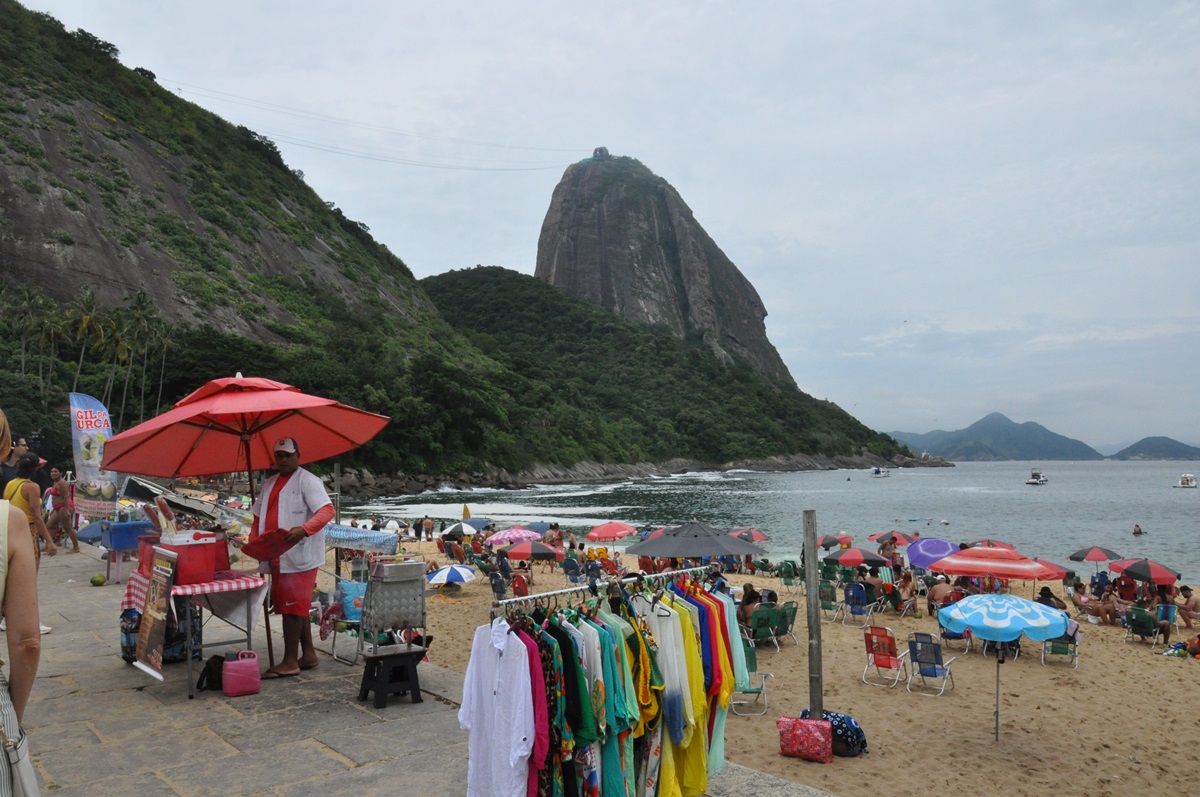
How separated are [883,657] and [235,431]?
7.42m

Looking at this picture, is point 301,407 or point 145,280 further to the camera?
point 145,280

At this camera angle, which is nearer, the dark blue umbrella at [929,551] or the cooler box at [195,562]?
the cooler box at [195,562]

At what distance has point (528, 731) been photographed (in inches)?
122

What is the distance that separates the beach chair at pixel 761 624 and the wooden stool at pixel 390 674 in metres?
6.85

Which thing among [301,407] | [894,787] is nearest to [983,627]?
[894,787]

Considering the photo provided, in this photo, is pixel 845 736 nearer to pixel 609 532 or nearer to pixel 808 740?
pixel 808 740

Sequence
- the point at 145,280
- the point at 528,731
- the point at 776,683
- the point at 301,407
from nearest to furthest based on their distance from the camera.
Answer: the point at 528,731 < the point at 301,407 < the point at 776,683 < the point at 145,280

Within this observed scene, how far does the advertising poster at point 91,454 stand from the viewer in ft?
36.7

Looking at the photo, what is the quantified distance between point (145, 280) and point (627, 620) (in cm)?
6087

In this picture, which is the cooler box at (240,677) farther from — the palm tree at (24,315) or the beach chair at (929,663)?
the palm tree at (24,315)

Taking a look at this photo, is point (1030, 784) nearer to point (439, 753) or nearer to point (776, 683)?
point (776, 683)

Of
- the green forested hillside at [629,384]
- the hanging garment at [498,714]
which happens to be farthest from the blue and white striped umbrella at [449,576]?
the green forested hillside at [629,384]

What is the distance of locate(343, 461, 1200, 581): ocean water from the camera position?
36.4 meters

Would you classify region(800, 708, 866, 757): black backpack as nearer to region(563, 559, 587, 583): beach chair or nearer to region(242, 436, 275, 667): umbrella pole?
region(242, 436, 275, 667): umbrella pole
